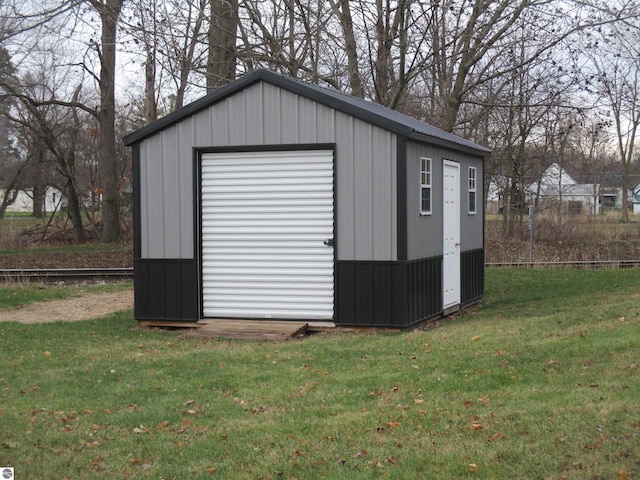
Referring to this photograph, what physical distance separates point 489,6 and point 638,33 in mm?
3368

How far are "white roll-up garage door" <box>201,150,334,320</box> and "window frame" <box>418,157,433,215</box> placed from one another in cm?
138

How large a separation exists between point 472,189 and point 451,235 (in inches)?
70.5

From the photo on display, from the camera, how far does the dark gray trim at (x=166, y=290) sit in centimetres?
1284

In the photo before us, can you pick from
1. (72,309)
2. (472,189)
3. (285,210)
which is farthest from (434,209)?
(72,309)

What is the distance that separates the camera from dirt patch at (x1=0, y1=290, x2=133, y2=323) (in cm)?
1430

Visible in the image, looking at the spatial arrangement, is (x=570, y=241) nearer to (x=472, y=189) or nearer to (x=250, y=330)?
(x=472, y=189)

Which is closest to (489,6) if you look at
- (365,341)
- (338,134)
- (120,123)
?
(338,134)

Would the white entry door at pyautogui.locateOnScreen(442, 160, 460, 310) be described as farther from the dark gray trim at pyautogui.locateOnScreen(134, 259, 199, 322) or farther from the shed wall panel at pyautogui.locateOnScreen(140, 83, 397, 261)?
the dark gray trim at pyautogui.locateOnScreen(134, 259, 199, 322)

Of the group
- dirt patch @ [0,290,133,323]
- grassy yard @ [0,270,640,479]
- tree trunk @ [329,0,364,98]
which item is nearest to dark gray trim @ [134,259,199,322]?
grassy yard @ [0,270,640,479]

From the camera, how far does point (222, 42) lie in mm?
21516

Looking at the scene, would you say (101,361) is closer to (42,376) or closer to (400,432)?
(42,376)

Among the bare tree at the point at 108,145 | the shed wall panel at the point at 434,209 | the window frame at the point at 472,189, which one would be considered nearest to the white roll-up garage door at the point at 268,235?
the shed wall panel at the point at 434,209

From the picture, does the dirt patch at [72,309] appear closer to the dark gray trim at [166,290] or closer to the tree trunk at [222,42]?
the dark gray trim at [166,290]

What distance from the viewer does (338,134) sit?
39.5 feet
